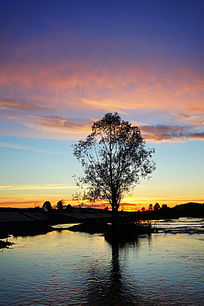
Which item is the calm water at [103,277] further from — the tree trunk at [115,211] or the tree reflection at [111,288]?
the tree trunk at [115,211]

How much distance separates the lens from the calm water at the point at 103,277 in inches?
543

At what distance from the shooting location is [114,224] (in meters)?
48.3

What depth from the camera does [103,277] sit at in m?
18.2

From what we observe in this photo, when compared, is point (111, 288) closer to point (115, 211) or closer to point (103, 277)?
point (103, 277)

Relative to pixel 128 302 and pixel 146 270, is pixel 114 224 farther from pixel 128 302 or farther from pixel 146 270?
pixel 128 302

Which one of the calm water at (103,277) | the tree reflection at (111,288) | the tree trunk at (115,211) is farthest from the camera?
the tree trunk at (115,211)

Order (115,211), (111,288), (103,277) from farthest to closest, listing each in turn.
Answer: (115,211)
(103,277)
(111,288)

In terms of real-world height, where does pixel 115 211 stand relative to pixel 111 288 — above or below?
above

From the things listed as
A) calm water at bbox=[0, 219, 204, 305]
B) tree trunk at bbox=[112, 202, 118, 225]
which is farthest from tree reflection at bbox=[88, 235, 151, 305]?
tree trunk at bbox=[112, 202, 118, 225]

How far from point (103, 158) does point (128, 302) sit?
34187mm

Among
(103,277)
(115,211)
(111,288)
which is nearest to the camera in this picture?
(111,288)

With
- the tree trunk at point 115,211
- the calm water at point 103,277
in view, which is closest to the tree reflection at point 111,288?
the calm water at point 103,277

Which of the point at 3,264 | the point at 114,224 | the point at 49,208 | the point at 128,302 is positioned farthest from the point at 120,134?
the point at 49,208

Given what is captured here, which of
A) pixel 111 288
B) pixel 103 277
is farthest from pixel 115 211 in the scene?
pixel 111 288
